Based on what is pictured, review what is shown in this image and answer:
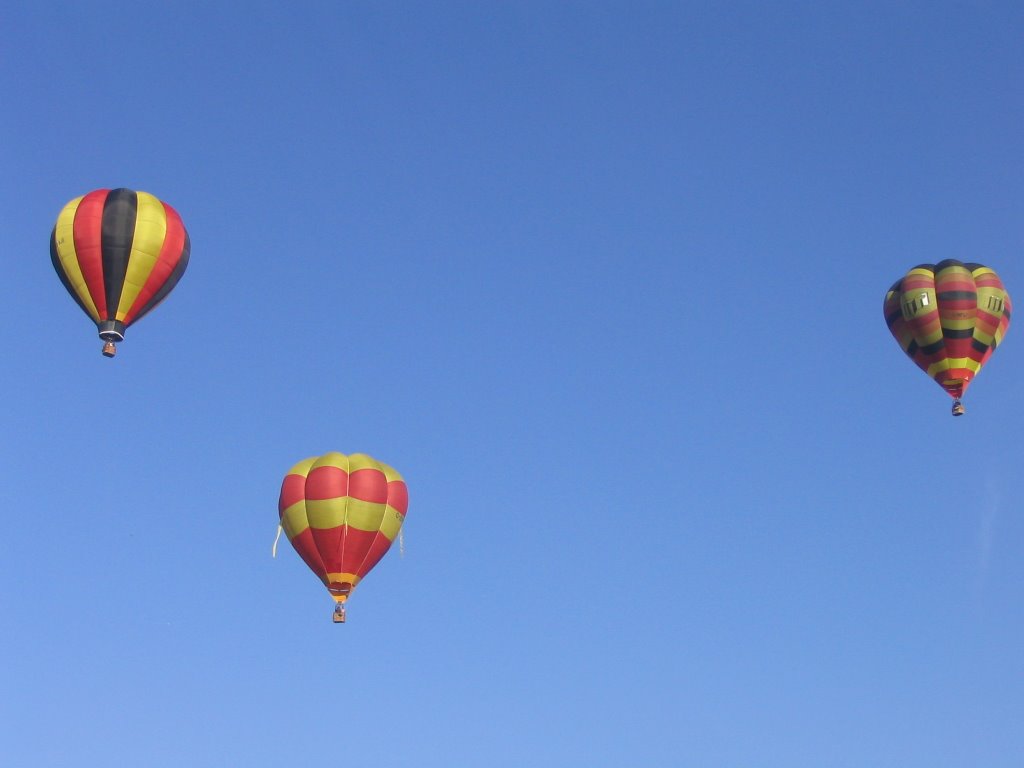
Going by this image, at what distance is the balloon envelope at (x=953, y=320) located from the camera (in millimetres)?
46000

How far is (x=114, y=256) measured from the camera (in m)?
39.8

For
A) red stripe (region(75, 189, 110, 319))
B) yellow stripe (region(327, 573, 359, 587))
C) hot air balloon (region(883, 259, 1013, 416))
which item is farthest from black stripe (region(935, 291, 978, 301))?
red stripe (region(75, 189, 110, 319))

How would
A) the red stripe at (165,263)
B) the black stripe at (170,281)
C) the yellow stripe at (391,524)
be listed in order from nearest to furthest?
the red stripe at (165,263) < the black stripe at (170,281) < the yellow stripe at (391,524)

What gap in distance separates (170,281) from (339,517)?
7532 millimetres

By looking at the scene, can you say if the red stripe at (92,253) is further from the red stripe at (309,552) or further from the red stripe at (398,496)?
the red stripe at (398,496)

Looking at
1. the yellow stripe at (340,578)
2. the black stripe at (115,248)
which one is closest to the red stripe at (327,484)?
the yellow stripe at (340,578)

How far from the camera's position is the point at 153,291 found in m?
40.5

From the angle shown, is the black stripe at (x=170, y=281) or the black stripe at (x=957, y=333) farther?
the black stripe at (x=957, y=333)

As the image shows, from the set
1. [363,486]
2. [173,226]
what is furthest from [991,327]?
[173,226]

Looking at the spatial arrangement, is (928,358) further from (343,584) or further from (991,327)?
(343,584)

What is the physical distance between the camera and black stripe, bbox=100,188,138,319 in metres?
39.8

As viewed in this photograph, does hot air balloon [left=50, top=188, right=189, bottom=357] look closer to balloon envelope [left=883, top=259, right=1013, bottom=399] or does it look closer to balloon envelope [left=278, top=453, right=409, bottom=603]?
balloon envelope [left=278, top=453, right=409, bottom=603]

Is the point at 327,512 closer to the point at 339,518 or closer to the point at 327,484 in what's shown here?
the point at 339,518

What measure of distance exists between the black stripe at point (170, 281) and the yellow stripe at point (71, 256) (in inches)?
48.3
